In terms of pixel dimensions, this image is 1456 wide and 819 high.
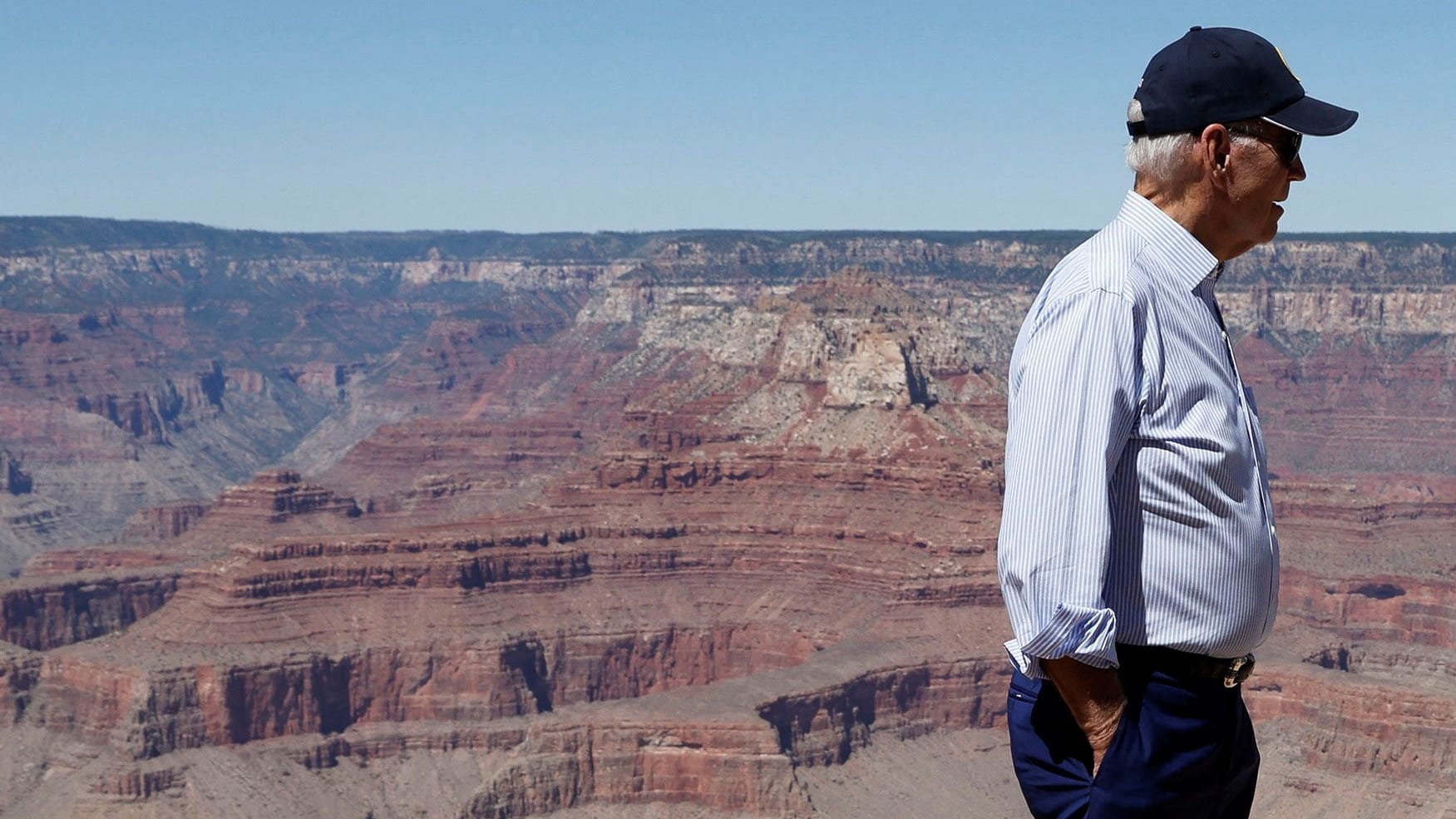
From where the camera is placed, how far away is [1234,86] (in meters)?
6.99

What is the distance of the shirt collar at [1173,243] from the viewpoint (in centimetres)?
713

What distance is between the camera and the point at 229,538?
370 feet

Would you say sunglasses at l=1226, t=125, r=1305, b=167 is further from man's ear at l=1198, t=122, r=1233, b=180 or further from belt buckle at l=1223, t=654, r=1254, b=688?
belt buckle at l=1223, t=654, r=1254, b=688

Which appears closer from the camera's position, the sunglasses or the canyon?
the sunglasses

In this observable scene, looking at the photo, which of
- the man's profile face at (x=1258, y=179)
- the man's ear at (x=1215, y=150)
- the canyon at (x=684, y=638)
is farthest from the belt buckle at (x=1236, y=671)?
the canyon at (x=684, y=638)

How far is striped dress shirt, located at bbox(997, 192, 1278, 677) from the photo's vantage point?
21.5ft

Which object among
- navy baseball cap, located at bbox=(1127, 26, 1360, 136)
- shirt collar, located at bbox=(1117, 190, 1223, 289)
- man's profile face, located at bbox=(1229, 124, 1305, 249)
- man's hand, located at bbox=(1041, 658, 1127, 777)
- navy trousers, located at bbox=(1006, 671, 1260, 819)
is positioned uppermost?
navy baseball cap, located at bbox=(1127, 26, 1360, 136)

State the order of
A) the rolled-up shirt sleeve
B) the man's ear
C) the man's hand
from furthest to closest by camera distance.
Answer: the man's ear → the man's hand → the rolled-up shirt sleeve

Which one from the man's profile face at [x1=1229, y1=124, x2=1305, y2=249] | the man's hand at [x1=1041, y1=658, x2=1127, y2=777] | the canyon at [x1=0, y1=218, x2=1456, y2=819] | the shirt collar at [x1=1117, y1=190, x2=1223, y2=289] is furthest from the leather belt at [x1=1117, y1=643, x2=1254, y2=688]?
the canyon at [x1=0, y1=218, x2=1456, y2=819]

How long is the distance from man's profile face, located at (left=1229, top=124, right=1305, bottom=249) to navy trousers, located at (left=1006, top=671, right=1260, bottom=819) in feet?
5.64

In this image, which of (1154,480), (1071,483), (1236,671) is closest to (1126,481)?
(1154,480)

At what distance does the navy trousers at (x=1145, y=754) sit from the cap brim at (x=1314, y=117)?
1.98 meters

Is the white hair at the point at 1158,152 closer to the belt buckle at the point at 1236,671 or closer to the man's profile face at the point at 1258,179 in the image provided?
the man's profile face at the point at 1258,179

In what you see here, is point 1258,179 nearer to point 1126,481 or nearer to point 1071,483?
point 1126,481
